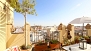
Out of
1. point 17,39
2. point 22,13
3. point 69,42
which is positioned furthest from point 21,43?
point 69,42

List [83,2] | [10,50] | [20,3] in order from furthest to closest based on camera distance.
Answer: [83,2]
[20,3]
[10,50]

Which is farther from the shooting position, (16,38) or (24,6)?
(16,38)

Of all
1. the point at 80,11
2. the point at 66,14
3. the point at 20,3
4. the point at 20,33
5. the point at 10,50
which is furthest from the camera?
the point at 66,14

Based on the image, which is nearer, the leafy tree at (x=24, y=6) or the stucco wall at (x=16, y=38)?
the leafy tree at (x=24, y=6)

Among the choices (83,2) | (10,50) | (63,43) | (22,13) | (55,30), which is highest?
(83,2)

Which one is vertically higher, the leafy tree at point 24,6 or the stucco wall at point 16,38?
the leafy tree at point 24,6

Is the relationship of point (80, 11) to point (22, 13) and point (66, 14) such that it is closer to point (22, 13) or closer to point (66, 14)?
point (66, 14)

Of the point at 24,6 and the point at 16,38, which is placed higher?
the point at 24,6

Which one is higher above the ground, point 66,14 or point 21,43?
point 66,14

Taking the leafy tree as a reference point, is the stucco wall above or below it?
below

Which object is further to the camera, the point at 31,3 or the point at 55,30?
the point at 55,30

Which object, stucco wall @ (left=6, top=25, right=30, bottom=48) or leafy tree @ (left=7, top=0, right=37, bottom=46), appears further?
stucco wall @ (left=6, top=25, right=30, bottom=48)

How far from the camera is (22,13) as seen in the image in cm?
580

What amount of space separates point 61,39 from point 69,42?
0.59 meters
